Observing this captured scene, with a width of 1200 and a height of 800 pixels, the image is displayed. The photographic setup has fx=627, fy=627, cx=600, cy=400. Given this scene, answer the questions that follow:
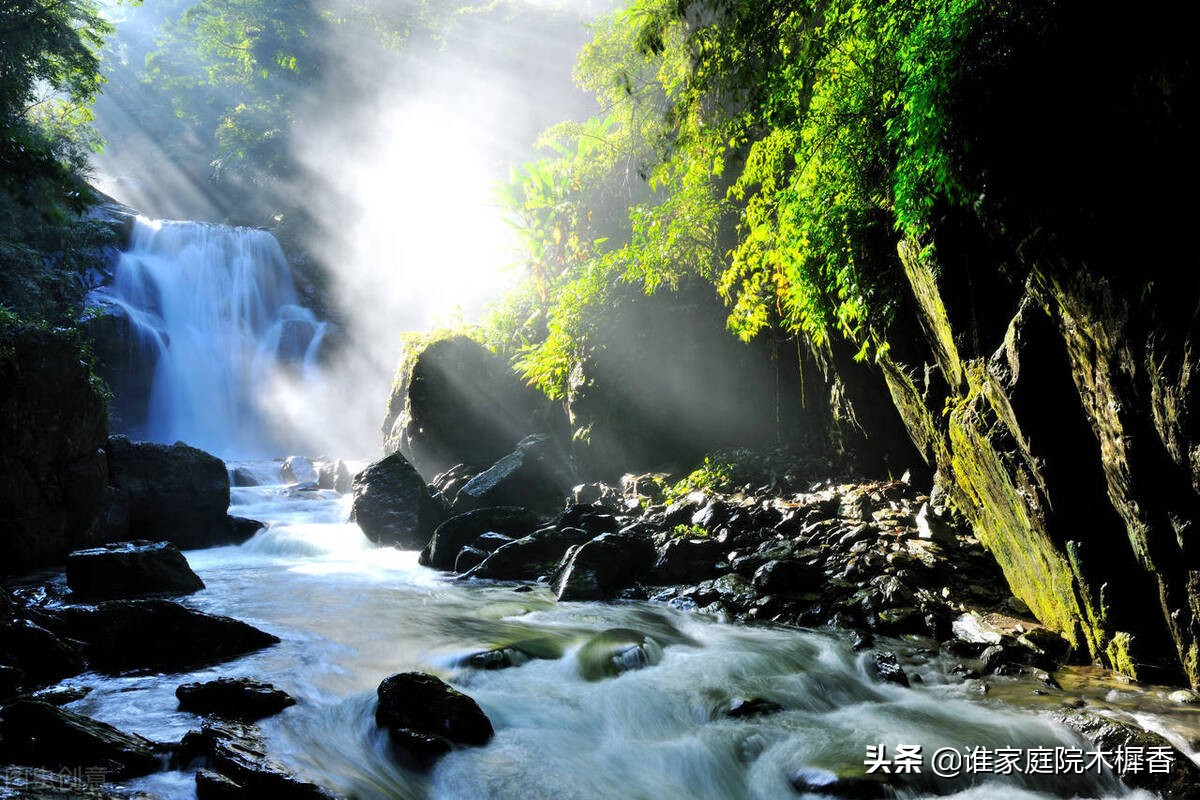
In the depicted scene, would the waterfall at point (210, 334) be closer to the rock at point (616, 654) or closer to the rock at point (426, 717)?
the rock at point (616, 654)

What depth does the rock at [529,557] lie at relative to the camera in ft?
33.2

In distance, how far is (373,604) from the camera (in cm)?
860

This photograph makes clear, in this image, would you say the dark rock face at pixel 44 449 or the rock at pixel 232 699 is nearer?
the rock at pixel 232 699

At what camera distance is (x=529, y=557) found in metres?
10.3

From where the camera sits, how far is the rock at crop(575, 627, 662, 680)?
5.86 m

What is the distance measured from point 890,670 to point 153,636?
665 centimetres

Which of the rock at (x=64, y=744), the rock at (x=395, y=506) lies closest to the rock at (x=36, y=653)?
the rock at (x=64, y=744)

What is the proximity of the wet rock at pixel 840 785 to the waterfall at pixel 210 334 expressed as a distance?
3036 cm

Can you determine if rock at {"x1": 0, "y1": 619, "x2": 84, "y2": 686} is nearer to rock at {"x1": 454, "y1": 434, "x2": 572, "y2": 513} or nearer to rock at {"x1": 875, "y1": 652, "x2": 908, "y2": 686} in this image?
rock at {"x1": 875, "y1": 652, "x2": 908, "y2": 686}

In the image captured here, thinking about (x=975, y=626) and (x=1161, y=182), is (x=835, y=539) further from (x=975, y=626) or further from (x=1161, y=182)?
(x=1161, y=182)

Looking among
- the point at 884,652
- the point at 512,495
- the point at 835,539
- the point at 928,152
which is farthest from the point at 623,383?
the point at 928,152

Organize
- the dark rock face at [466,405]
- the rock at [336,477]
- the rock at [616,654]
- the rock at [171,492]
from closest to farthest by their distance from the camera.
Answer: the rock at [616,654]
the rock at [171,492]
the dark rock face at [466,405]
the rock at [336,477]

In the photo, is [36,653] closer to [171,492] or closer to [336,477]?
[171,492]

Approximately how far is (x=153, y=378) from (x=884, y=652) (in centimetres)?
3197
